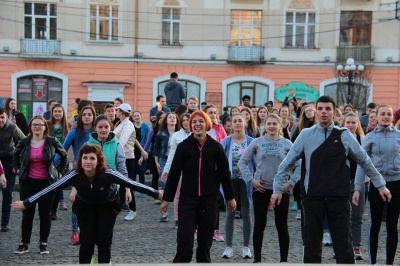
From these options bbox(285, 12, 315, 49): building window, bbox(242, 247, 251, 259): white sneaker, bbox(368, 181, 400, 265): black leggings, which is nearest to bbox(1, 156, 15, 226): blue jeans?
bbox(242, 247, 251, 259): white sneaker

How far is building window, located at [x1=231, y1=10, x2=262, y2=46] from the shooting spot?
3653 centimetres

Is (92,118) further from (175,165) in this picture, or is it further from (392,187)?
(392,187)

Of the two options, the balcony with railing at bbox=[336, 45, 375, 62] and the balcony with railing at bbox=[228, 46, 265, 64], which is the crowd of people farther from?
the balcony with railing at bbox=[336, 45, 375, 62]

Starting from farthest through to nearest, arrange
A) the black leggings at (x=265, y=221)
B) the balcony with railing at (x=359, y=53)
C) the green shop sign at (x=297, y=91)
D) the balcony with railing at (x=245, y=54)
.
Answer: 1. the green shop sign at (x=297, y=91)
2. the balcony with railing at (x=245, y=54)
3. the balcony with railing at (x=359, y=53)
4. the black leggings at (x=265, y=221)

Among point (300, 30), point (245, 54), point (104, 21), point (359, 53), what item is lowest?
point (245, 54)

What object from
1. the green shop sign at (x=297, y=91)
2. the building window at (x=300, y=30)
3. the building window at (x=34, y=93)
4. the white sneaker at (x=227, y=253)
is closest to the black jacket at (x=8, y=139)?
the white sneaker at (x=227, y=253)

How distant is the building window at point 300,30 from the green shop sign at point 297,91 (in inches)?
76.1

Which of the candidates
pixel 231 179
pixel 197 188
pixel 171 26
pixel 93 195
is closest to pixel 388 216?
pixel 231 179

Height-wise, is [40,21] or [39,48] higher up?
[40,21]

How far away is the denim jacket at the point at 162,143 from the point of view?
13406 millimetres

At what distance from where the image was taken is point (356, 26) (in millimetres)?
36406

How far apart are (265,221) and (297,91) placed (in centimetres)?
2809

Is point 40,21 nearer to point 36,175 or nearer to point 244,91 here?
point 244,91

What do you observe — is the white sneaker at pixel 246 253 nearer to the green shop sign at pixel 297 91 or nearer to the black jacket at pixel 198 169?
the black jacket at pixel 198 169
